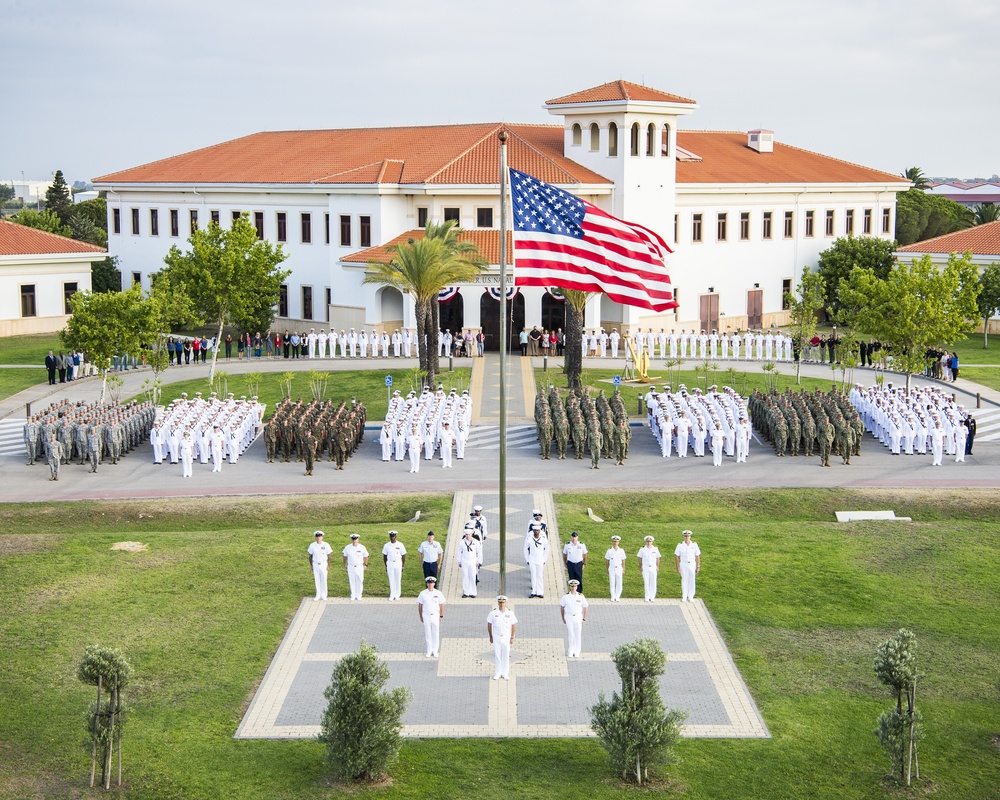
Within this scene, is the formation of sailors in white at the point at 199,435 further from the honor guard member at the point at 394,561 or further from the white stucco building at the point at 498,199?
the white stucco building at the point at 498,199

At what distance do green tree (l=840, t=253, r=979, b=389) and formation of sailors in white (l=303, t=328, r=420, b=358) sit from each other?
19.7m

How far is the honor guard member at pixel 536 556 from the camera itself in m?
22.0

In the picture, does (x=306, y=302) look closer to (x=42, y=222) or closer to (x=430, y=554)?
(x=42, y=222)

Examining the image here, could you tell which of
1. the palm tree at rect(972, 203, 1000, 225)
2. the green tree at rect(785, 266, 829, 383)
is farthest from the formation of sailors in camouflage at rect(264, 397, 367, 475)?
the palm tree at rect(972, 203, 1000, 225)

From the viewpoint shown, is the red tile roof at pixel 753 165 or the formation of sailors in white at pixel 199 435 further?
the red tile roof at pixel 753 165

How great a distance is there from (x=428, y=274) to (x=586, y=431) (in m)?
11.6

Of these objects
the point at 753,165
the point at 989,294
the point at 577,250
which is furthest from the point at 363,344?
the point at 577,250

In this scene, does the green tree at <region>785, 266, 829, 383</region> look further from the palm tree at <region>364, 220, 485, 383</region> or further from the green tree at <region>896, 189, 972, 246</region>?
the green tree at <region>896, 189, 972, 246</region>

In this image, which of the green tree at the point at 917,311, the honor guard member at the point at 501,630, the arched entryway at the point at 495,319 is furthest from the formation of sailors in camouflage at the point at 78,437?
the green tree at the point at 917,311

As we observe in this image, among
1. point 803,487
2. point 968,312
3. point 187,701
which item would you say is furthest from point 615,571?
point 968,312

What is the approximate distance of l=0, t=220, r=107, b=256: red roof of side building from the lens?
58.8m

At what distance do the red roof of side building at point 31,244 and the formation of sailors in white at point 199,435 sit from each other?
89.7 ft

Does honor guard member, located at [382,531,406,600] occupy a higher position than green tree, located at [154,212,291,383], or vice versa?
green tree, located at [154,212,291,383]

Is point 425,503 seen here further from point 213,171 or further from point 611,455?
point 213,171
